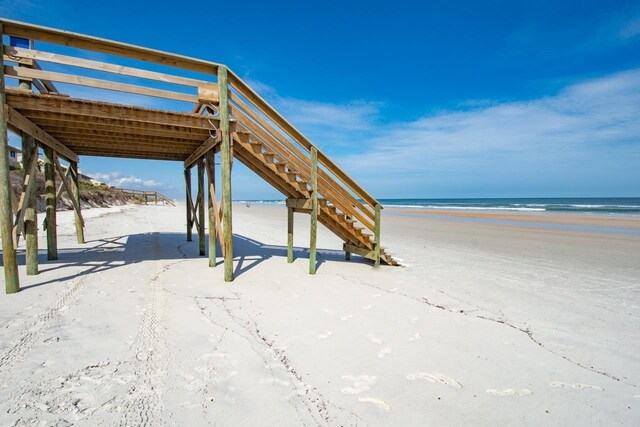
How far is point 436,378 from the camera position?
2.75 metres

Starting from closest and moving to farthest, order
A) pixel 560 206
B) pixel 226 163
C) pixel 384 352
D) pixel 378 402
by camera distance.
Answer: pixel 378 402, pixel 384 352, pixel 226 163, pixel 560 206

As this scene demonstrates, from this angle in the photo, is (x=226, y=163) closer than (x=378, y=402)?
No

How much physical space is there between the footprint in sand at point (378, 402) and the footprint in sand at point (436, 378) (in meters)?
0.45

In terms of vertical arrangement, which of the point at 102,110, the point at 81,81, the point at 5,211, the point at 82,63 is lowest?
the point at 5,211

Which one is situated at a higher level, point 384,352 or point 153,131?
point 153,131

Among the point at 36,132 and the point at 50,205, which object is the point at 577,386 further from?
the point at 50,205

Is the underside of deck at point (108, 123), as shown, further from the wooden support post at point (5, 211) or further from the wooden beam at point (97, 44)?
the wooden beam at point (97, 44)

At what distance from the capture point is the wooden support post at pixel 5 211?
4.35 m

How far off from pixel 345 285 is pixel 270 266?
2.10 metres

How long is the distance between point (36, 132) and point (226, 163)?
4.20 m

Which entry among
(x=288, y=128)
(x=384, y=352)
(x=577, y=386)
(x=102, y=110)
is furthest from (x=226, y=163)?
(x=577, y=386)

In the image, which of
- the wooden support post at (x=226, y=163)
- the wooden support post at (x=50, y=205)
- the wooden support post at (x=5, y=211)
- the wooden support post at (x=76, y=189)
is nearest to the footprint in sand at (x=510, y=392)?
the wooden support post at (x=226, y=163)

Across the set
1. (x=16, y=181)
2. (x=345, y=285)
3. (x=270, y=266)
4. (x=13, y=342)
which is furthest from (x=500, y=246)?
(x=16, y=181)

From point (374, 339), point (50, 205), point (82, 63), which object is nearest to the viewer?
point (374, 339)
